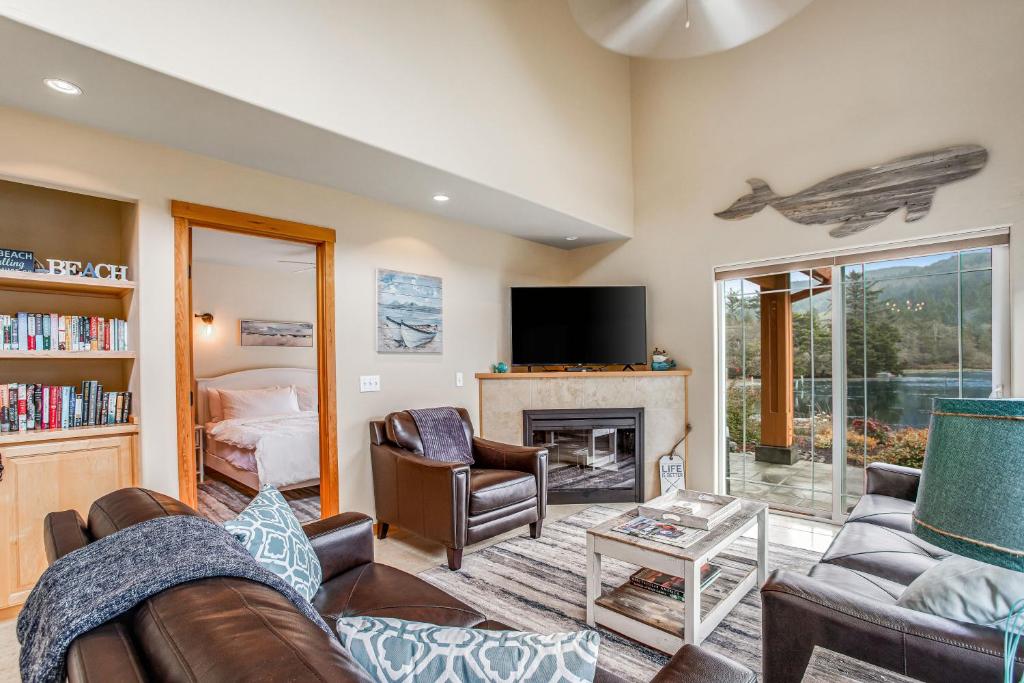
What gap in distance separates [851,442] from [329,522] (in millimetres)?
3636

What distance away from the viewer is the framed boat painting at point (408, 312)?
3.80m

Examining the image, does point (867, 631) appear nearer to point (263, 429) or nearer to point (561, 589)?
point (561, 589)

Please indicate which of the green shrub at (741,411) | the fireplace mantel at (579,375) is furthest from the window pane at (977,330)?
the fireplace mantel at (579,375)

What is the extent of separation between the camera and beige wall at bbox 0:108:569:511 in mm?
2547

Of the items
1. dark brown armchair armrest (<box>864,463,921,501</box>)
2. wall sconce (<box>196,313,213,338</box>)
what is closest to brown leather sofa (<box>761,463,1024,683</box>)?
dark brown armchair armrest (<box>864,463,921,501</box>)

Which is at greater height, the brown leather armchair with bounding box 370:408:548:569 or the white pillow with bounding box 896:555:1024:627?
the white pillow with bounding box 896:555:1024:627

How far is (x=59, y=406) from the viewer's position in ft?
8.39

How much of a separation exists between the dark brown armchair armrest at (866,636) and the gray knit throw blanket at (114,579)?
1226mm

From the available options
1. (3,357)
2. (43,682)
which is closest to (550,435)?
(3,357)

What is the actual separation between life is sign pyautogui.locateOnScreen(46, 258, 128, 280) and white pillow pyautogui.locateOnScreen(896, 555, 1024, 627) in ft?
11.8

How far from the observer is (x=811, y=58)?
12.6 ft

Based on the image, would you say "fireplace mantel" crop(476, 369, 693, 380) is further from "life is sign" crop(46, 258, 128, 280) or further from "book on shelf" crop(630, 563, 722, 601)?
"life is sign" crop(46, 258, 128, 280)

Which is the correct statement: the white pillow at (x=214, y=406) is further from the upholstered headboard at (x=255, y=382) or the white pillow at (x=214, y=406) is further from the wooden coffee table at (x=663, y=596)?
the wooden coffee table at (x=663, y=596)

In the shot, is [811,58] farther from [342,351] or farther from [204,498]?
[204,498]
